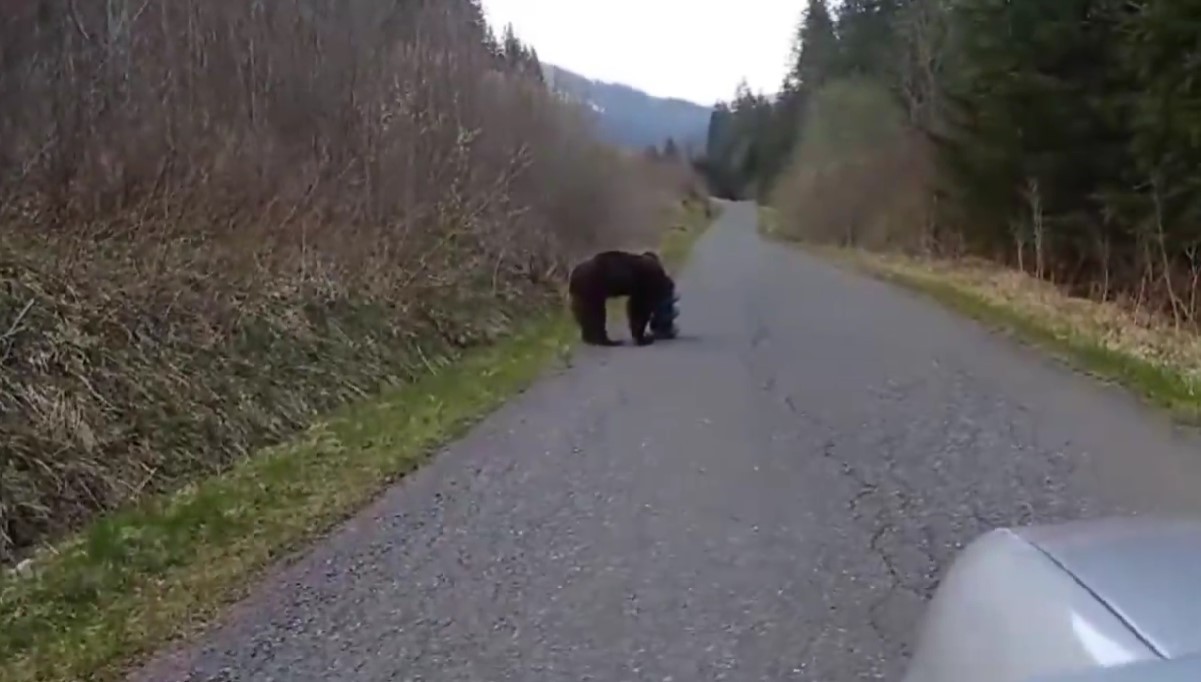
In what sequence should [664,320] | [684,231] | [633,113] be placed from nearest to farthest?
[664,320] → [684,231] → [633,113]

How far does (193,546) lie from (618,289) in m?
9.65

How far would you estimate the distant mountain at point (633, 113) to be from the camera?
3103 cm

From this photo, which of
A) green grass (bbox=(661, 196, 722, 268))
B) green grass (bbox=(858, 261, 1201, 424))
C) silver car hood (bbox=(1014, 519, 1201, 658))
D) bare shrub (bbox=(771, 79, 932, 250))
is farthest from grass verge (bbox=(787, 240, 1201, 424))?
bare shrub (bbox=(771, 79, 932, 250))

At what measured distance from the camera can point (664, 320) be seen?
53.4 ft

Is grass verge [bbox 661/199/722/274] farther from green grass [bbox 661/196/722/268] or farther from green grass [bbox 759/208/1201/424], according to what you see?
green grass [bbox 759/208/1201/424]

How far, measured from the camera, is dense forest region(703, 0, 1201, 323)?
17438 millimetres

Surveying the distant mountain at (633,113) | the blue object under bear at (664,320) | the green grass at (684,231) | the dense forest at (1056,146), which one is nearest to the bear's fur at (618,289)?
the blue object under bear at (664,320)

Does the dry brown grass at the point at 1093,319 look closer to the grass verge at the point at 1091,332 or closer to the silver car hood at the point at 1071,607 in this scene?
the grass verge at the point at 1091,332

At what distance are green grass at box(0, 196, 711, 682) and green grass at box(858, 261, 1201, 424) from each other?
5.62 metres

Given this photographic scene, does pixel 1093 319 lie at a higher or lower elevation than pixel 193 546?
higher

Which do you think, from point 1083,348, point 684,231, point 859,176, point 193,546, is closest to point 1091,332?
point 1083,348

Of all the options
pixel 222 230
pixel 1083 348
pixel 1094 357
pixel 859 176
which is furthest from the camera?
pixel 859 176

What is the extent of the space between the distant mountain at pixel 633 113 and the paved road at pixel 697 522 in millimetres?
18922

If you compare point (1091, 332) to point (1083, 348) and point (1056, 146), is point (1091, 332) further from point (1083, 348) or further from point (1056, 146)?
point (1056, 146)
